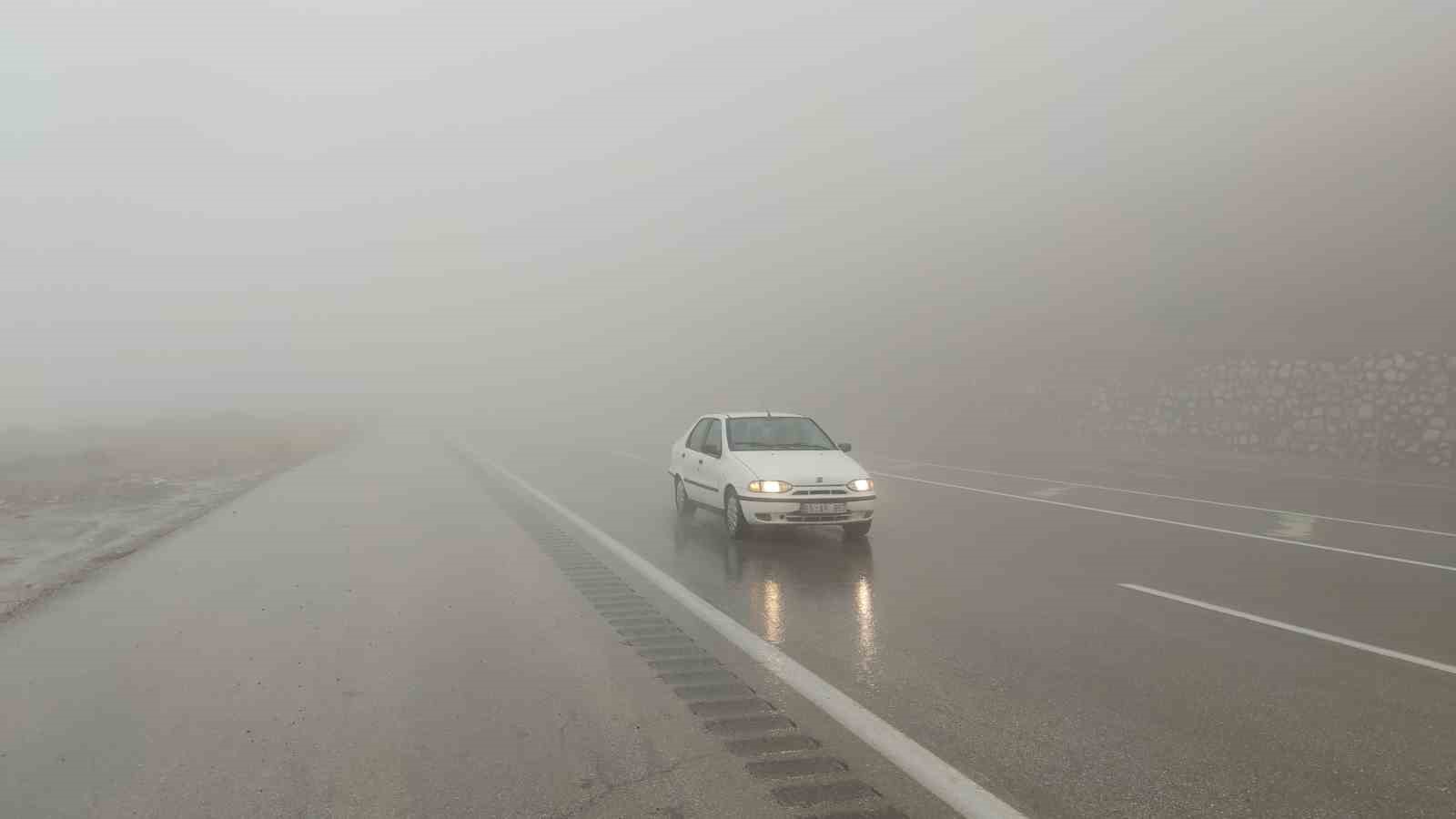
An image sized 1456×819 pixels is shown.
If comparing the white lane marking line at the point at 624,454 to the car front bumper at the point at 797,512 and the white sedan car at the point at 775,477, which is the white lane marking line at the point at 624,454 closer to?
the white sedan car at the point at 775,477

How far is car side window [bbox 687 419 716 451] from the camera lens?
40.6 ft

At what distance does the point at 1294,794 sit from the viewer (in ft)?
12.4

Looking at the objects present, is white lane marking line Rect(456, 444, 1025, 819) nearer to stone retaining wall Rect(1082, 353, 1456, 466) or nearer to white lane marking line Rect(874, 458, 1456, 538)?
white lane marking line Rect(874, 458, 1456, 538)

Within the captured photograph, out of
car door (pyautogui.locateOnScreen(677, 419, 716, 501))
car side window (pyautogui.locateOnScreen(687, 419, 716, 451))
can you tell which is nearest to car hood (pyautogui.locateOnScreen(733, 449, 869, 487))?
car door (pyautogui.locateOnScreen(677, 419, 716, 501))

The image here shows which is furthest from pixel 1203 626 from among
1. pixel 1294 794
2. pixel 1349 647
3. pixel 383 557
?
pixel 383 557

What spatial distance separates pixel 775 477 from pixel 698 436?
2.99 meters

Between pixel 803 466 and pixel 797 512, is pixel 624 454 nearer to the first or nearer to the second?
pixel 803 466

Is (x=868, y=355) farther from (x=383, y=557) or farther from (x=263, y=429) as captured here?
(x=383, y=557)

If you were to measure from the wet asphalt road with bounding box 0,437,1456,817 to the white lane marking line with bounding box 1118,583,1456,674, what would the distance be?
3.3 inches

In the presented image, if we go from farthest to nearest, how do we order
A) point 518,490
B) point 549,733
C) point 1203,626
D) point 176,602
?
point 518,490
point 176,602
point 1203,626
point 549,733

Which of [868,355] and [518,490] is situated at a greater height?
[868,355]

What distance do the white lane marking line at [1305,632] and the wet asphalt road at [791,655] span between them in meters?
0.08

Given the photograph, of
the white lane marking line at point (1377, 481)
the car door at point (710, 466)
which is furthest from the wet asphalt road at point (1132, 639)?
the white lane marking line at point (1377, 481)

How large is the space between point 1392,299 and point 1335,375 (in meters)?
3.90
